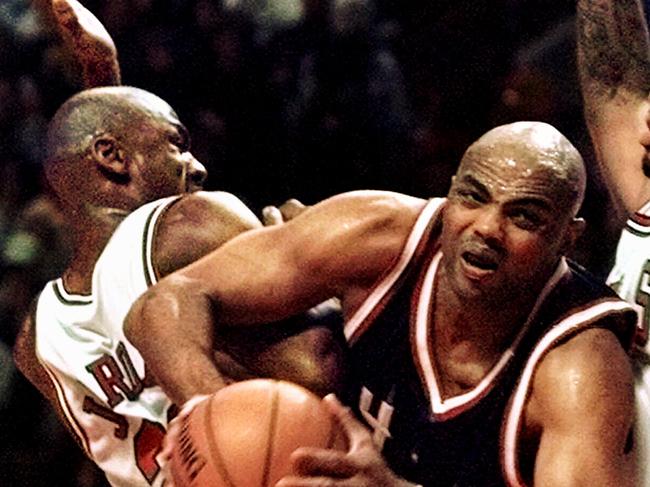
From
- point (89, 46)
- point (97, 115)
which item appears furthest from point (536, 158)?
point (89, 46)

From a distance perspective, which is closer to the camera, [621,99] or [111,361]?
[111,361]

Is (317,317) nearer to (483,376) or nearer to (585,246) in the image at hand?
(483,376)

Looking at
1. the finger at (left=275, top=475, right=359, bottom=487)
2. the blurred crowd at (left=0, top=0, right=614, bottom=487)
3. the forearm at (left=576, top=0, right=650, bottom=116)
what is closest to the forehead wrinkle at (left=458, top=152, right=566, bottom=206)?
the finger at (left=275, top=475, right=359, bottom=487)

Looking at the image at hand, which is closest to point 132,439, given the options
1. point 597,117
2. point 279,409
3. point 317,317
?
point 317,317

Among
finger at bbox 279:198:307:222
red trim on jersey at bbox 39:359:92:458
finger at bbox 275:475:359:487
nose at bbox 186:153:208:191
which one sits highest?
finger at bbox 275:475:359:487

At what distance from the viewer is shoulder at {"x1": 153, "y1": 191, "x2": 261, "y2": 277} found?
7.30ft

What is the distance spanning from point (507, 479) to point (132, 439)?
802mm

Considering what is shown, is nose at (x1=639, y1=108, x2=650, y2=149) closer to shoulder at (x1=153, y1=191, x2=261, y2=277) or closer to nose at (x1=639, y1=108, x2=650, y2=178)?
nose at (x1=639, y1=108, x2=650, y2=178)

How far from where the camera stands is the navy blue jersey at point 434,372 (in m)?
1.92

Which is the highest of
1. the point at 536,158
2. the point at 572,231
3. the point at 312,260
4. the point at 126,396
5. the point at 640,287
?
the point at 536,158

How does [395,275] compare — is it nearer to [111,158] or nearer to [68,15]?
[111,158]

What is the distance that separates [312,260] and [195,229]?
12.1 inches

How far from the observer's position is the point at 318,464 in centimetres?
170

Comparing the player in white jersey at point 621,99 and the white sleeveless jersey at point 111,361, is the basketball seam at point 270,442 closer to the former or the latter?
the white sleeveless jersey at point 111,361
